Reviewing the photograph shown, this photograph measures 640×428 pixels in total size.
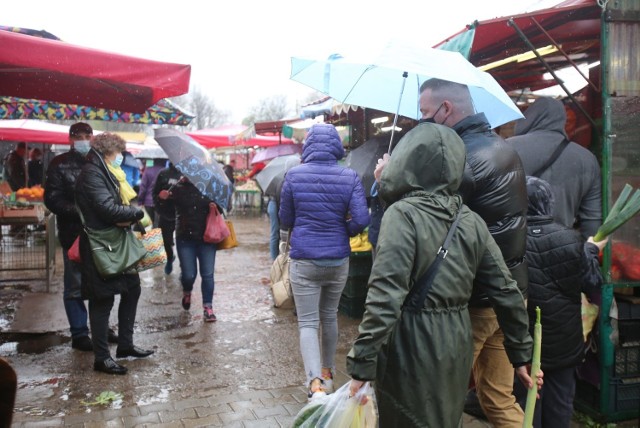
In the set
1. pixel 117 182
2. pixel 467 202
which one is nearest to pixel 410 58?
pixel 467 202

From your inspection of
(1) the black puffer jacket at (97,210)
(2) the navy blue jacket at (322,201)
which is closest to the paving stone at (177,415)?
(1) the black puffer jacket at (97,210)

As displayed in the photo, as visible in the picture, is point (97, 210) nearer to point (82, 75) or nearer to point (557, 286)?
point (82, 75)

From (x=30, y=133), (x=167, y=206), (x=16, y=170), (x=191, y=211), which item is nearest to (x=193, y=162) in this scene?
(x=191, y=211)

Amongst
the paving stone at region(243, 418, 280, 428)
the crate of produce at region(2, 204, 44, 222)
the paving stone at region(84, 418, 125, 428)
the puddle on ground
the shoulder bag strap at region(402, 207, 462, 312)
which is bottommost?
the puddle on ground

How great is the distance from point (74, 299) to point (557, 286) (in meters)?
4.42

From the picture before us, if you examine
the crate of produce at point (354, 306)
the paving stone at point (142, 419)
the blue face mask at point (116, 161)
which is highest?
the blue face mask at point (116, 161)

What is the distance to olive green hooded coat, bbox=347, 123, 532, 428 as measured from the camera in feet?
7.45

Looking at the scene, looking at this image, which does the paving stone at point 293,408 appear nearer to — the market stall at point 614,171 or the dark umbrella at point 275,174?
the market stall at point 614,171

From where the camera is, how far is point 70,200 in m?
5.41

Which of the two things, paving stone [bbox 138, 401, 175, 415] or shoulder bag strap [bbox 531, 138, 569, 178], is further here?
paving stone [bbox 138, 401, 175, 415]

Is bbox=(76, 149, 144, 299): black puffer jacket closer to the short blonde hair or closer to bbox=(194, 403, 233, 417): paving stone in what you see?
the short blonde hair

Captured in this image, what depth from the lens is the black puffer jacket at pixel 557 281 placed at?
3.17 m

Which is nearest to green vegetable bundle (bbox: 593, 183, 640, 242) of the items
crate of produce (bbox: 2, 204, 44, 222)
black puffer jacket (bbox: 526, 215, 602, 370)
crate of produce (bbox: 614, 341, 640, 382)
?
black puffer jacket (bbox: 526, 215, 602, 370)

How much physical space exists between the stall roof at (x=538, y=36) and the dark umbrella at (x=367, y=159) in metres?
1.30
